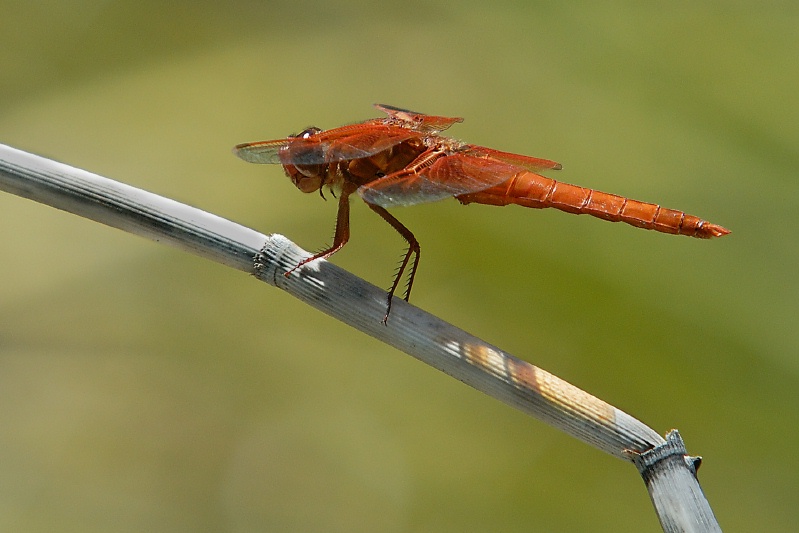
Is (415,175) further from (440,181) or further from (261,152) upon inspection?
(261,152)

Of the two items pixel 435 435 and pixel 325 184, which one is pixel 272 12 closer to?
pixel 325 184

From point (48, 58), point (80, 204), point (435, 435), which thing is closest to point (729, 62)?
point (435, 435)

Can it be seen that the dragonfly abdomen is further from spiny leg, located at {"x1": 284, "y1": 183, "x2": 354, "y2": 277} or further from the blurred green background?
the blurred green background

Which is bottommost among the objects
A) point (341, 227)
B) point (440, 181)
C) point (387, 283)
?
point (341, 227)

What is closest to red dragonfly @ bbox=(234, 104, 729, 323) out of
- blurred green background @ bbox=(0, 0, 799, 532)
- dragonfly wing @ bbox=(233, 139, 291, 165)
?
dragonfly wing @ bbox=(233, 139, 291, 165)

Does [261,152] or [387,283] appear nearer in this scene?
[261,152]

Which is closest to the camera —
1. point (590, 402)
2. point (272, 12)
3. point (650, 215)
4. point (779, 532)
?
point (590, 402)

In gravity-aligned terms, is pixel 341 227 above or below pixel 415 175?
below

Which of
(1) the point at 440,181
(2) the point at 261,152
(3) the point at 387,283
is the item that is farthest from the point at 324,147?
(3) the point at 387,283
